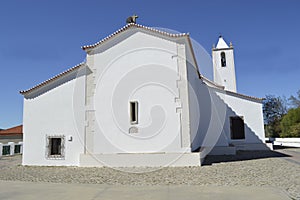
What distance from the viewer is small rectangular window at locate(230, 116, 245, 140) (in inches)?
703

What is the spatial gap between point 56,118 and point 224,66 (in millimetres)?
21803

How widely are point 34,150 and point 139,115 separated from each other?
569cm

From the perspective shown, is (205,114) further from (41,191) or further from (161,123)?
(41,191)

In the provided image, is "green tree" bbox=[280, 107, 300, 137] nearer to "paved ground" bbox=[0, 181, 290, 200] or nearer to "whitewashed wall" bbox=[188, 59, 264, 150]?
"whitewashed wall" bbox=[188, 59, 264, 150]

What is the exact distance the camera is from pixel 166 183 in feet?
23.5

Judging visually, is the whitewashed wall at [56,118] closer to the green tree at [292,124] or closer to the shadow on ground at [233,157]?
the shadow on ground at [233,157]

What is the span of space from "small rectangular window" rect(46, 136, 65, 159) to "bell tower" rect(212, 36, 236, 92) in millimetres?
21053

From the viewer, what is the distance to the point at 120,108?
456 inches

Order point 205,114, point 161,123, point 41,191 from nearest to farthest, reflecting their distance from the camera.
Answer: point 41,191 < point 161,123 < point 205,114

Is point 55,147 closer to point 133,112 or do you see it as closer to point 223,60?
point 133,112

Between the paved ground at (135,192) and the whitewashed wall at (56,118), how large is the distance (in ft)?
15.9

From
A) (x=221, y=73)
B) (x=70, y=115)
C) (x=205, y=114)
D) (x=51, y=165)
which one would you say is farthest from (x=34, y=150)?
(x=221, y=73)

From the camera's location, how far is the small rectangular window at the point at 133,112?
1136 centimetres

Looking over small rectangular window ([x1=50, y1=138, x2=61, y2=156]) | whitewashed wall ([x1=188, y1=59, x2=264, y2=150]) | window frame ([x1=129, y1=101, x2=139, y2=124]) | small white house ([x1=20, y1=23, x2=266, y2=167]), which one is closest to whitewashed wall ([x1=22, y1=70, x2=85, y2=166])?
small white house ([x1=20, y1=23, x2=266, y2=167])
